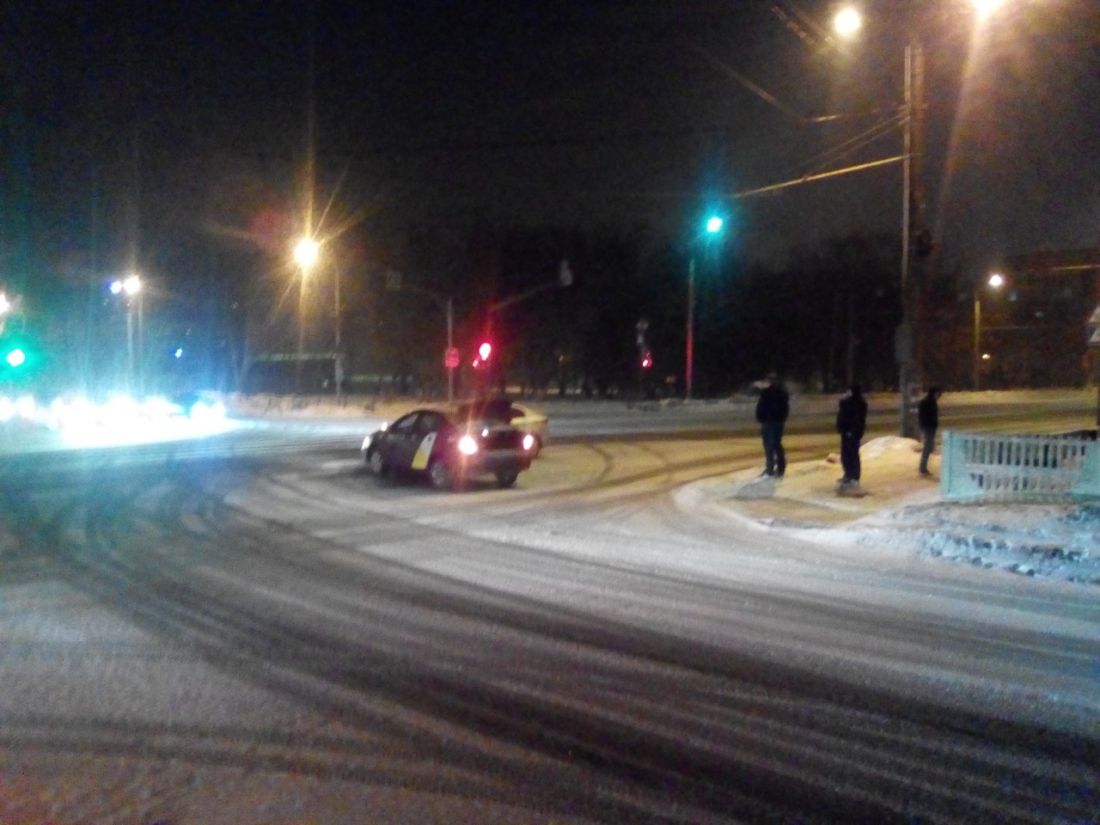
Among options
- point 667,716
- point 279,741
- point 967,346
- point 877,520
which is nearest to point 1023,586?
point 877,520

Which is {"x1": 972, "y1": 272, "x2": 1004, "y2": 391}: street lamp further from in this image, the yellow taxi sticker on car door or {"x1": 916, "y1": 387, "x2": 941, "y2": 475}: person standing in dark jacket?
the yellow taxi sticker on car door

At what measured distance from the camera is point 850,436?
1883cm

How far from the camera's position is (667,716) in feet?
23.9

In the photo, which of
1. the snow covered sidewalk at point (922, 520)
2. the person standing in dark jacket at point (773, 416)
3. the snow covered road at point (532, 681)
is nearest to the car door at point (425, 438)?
the snow covered sidewalk at point (922, 520)

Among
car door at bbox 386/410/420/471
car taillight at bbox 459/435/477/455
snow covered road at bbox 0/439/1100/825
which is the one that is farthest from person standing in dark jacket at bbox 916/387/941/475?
car door at bbox 386/410/420/471

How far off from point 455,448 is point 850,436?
649 centimetres

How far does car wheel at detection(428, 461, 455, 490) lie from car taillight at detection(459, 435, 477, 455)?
40 cm

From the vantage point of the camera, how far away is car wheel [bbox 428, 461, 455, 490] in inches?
832

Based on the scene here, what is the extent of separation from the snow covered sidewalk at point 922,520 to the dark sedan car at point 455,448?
10.5 ft

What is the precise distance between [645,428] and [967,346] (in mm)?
57247

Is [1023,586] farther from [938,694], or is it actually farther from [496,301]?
[496,301]

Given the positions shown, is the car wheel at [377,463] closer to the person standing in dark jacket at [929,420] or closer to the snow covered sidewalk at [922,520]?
the snow covered sidewalk at [922,520]

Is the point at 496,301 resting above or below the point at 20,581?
above

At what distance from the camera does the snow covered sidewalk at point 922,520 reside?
12.9 meters
